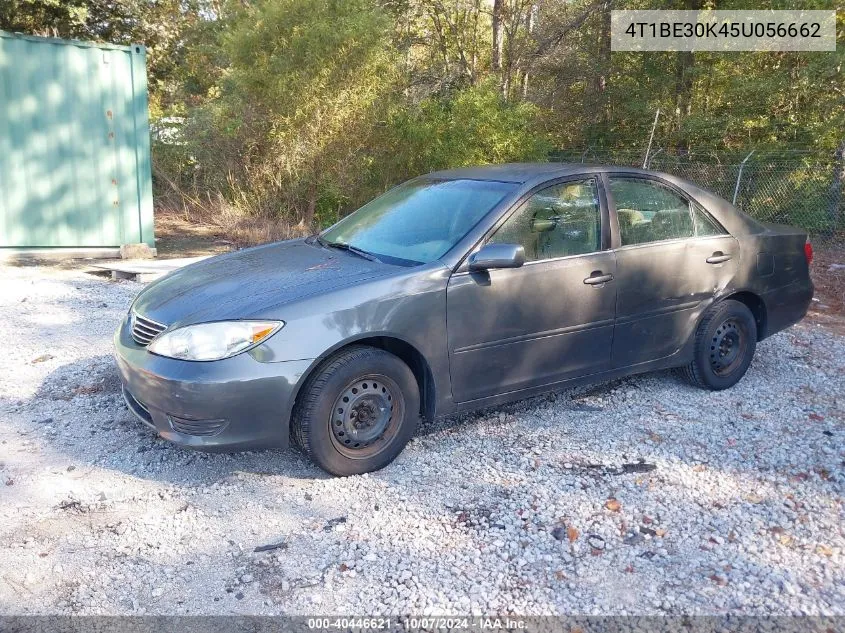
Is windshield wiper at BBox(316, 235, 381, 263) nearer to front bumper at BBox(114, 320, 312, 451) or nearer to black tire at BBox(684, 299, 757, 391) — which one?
front bumper at BBox(114, 320, 312, 451)

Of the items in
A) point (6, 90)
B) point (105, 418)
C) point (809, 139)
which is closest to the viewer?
point (105, 418)

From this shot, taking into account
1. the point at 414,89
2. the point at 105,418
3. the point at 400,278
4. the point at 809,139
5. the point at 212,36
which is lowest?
the point at 105,418

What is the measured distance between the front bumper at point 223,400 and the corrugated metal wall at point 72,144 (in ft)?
22.3

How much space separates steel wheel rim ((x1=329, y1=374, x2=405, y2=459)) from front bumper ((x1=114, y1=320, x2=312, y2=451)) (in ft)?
0.92

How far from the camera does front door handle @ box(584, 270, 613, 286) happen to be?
4426 millimetres

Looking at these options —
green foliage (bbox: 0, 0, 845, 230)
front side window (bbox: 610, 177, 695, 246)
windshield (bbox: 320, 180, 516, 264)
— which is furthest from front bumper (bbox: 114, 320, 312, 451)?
green foliage (bbox: 0, 0, 845, 230)

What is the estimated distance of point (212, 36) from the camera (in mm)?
A: 19109

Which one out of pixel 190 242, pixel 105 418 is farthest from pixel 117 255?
pixel 105 418

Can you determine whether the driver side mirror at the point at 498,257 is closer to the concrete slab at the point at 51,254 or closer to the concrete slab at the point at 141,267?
the concrete slab at the point at 141,267

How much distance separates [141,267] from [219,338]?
574cm

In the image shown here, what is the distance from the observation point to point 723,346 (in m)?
5.20

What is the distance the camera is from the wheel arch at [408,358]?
369 centimetres

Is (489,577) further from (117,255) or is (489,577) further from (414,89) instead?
(414,89)

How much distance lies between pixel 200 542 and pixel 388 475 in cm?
105
